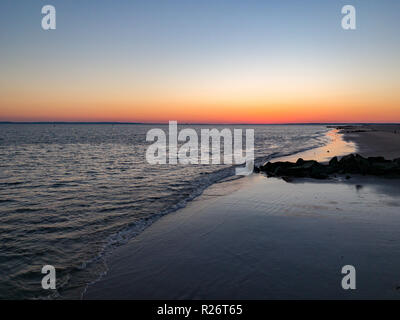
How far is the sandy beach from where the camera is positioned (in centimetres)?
503

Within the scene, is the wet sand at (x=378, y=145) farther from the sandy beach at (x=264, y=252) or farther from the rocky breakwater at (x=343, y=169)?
the sandy beach at (x=264, y=252)

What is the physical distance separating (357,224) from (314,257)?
301cm

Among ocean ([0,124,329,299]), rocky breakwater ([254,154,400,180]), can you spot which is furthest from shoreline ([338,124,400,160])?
ocean ([0,124,329,299])

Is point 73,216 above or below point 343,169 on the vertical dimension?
below

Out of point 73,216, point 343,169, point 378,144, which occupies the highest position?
point 378,144

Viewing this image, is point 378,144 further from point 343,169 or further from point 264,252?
point 264,252

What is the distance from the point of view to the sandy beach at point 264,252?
5.03 metres

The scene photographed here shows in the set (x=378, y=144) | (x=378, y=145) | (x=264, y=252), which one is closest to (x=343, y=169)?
(x=264, y=252)

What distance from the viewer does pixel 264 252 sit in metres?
6.53

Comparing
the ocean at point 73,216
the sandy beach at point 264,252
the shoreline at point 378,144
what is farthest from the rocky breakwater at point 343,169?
the shoreline at point 378,144

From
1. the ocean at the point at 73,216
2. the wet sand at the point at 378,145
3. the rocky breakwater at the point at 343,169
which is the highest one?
the wet sand at the point at 378,145

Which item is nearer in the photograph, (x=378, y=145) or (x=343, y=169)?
(x=343, y=169)

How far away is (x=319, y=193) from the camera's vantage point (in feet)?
41.0
